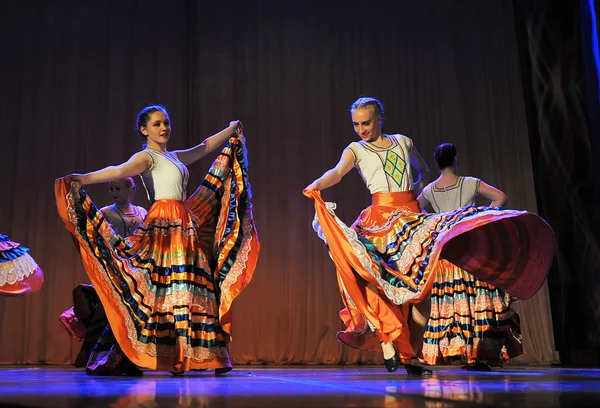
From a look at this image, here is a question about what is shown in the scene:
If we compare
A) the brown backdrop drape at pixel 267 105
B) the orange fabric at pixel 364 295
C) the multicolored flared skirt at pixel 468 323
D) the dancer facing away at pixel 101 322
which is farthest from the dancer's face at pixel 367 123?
the brown backdrop drape at pixel 267 105

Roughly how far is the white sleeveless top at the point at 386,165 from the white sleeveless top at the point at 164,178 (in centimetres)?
98

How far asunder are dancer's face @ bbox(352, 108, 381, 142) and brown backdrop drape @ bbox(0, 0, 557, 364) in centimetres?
289

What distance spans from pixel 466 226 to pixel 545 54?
4.27 metres

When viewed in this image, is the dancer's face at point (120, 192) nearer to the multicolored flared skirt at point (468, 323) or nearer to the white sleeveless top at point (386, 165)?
the white sleeveless top at point (386, 165)

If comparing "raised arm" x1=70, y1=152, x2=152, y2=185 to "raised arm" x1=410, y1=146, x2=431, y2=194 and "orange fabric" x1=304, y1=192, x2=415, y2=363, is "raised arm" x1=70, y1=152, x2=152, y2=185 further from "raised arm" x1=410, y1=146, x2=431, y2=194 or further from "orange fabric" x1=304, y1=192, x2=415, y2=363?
"raised arm" x1=410, y1=146, x2=431, y2=194

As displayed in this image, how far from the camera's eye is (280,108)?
693 cm

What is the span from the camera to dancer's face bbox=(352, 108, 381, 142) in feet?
12.8

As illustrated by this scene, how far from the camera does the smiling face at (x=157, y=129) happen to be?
381cm

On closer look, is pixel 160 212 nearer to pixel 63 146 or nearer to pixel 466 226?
pixel 466 226

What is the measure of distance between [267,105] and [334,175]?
10.8 feet

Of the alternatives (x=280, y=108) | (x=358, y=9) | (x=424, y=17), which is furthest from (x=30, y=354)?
(x=424, y=17)

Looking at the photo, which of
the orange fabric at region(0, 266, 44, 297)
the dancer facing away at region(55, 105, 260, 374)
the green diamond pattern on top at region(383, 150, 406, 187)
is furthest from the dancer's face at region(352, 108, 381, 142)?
the orange fabric at region(0, 266, 44, 297)

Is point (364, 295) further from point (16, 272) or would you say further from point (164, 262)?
point (16, 272)

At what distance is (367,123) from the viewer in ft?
12.8
